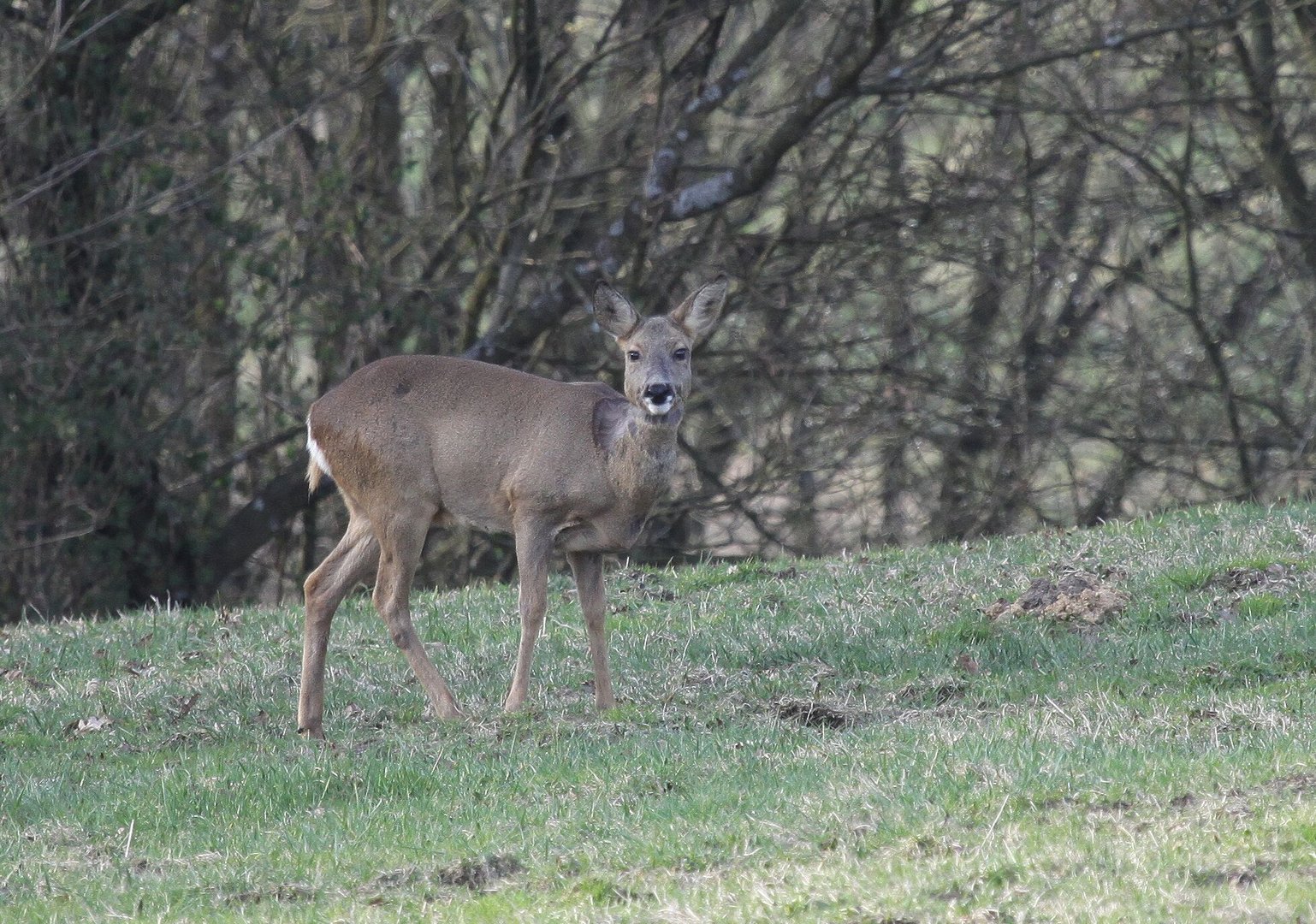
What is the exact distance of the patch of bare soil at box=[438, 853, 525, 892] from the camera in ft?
18.4

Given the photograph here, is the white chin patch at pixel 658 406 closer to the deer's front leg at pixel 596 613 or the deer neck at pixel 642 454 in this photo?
the deer neck at pixel 642 454

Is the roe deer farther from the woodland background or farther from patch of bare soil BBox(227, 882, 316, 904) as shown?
the woodland background

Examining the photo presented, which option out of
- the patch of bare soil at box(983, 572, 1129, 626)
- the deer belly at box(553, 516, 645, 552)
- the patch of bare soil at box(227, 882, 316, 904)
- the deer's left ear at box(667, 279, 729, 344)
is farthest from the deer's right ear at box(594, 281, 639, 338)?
the patch of bare soil at box(227, 882, 316, 904)

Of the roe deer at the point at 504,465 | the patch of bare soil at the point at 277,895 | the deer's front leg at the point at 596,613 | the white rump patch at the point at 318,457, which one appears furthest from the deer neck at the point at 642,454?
the patch of bare soil at the point at 277,895

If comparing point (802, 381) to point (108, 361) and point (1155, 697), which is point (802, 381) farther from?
point (1155, 697)

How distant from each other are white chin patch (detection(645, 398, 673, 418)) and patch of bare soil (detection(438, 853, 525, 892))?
277cm

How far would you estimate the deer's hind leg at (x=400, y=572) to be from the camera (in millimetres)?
8445

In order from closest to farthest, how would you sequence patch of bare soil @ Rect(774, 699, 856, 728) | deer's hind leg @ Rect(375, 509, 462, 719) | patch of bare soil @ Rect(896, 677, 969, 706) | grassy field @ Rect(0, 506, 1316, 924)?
grassy field @ Rect(0, 506, 1316, 924), patch of bare soil @ Rect(774, 699, 856, 728), patch of bare soil @ Rect(896, 677, 969, 706), deer's hind leg @ Rect(375, 509, 462, 719)

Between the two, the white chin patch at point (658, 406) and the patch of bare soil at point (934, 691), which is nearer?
the patch of bare soil at point (934, 691)

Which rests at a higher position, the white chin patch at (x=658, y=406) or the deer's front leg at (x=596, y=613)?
the white chin patch at (x=658, y=406)

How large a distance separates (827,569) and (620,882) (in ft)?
18.4

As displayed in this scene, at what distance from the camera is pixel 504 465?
8.45m

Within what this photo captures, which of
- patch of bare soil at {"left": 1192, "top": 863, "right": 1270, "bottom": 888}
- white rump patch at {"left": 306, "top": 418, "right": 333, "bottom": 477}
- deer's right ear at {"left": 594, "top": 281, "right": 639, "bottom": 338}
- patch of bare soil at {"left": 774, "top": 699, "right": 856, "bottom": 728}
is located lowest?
patch of bare soil at {"left": 774, "top": 699, "right": 856, "bottom": 728}

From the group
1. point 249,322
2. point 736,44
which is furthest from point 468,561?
point 736,44
